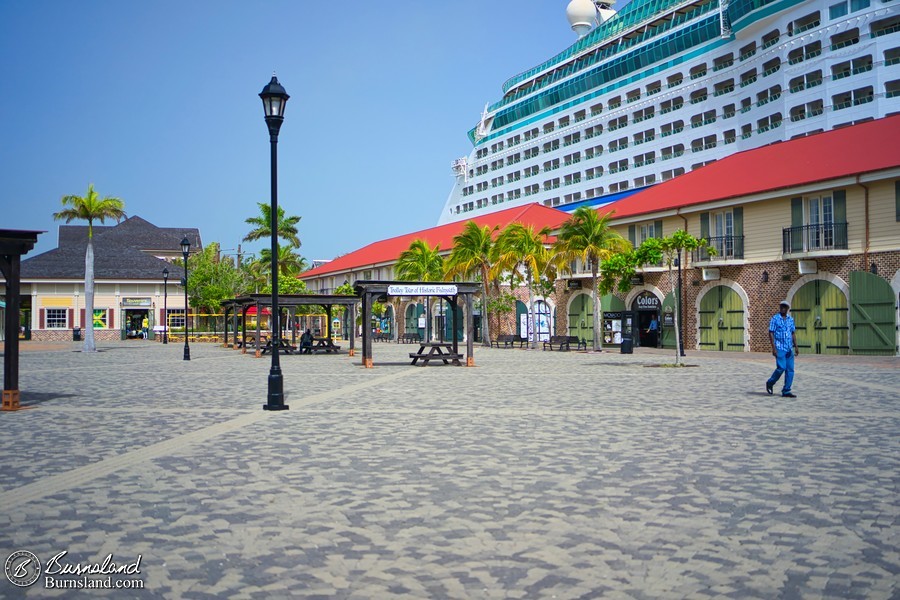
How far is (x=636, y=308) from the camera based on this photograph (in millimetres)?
42938

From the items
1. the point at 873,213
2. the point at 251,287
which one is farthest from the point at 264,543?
the point at 251,287

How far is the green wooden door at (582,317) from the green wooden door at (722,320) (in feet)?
28.6

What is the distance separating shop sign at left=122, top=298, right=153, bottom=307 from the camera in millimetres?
68500

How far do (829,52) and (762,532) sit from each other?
166ft

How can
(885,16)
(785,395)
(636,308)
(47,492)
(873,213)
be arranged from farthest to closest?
(885,16), (636,308), (873,213), (785,395), (47,492)

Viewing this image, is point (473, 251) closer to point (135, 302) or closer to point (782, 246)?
point (782, 246)

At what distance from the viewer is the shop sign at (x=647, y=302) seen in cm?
4169

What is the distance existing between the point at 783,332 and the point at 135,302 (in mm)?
63609

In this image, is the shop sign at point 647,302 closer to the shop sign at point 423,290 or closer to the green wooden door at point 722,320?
the green wooden door at point 722,320

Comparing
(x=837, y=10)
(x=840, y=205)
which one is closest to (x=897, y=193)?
(x=840, y=205)

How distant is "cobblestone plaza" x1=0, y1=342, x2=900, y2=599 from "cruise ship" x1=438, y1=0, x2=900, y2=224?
41.4 m

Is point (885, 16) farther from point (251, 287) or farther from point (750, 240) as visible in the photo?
point (251, 287)

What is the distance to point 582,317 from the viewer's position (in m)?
46.5

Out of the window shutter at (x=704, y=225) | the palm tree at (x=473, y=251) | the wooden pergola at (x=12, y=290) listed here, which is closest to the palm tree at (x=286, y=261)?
the palm tree at (x=473, y=251)
